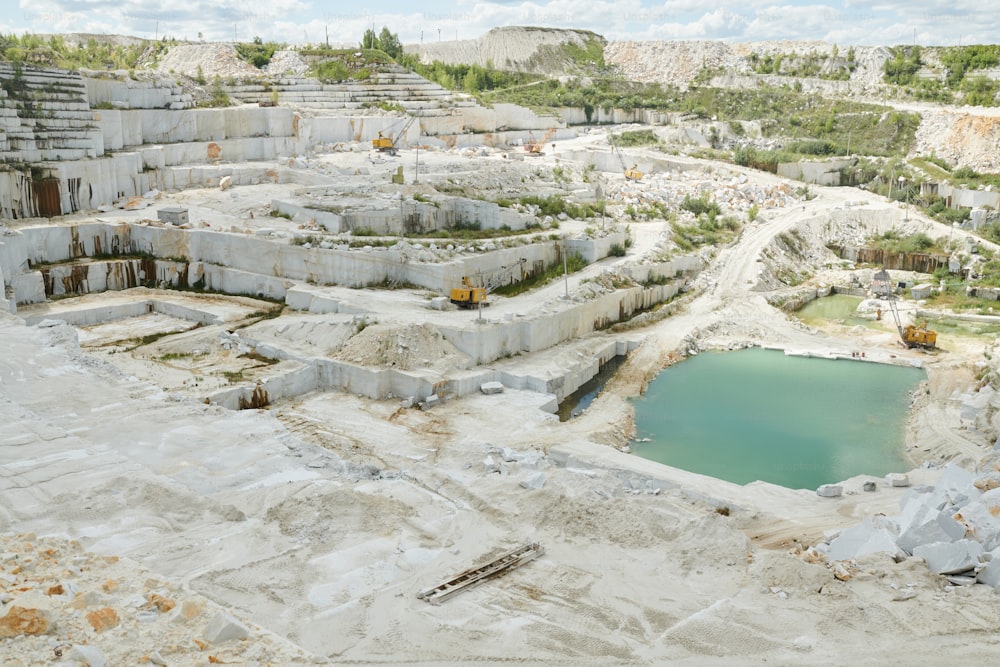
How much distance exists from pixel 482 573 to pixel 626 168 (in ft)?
152

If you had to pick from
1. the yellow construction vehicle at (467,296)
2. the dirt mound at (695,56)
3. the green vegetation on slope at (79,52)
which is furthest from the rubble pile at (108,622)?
the dirt mound at (695,56)

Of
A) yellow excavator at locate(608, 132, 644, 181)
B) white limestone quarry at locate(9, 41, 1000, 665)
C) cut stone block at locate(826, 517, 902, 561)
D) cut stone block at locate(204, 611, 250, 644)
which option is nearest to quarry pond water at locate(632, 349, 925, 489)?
white limestone quarry at locate(9, 41, 1000, 665)

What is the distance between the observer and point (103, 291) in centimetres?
3000

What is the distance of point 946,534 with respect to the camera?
12.7 metres

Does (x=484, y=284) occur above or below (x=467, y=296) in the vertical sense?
below

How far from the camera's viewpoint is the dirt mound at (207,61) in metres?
55.6

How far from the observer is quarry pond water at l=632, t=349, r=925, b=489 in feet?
67.9

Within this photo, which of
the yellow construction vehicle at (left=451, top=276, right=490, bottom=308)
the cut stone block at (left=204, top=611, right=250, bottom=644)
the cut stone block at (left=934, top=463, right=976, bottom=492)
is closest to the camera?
the cut stone block at (left=204, top=611, right=250, bottom=644)

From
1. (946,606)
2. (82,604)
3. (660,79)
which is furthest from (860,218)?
(660,79)

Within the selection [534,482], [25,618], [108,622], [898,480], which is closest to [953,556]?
[898,480]

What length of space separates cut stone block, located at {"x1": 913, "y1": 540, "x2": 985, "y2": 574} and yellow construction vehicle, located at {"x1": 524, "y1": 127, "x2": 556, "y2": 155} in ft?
143

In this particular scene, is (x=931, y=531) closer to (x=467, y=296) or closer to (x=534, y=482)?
(x=534, y=482)

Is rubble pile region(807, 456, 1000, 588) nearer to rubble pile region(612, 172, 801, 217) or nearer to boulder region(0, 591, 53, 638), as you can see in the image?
boulder region(0, 591, 53, 638)

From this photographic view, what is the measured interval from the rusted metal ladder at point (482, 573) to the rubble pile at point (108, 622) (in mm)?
2746
